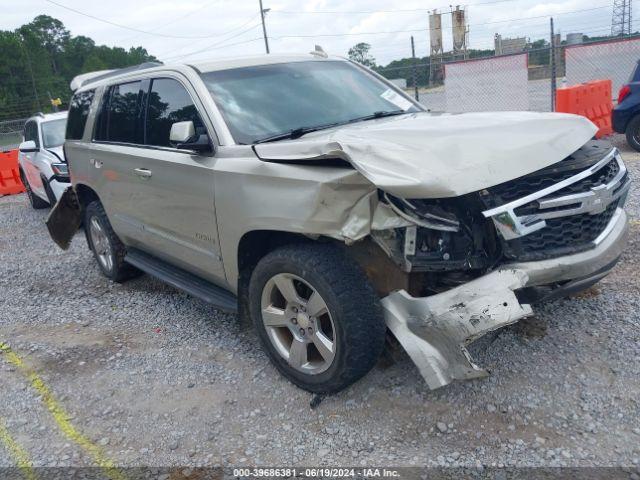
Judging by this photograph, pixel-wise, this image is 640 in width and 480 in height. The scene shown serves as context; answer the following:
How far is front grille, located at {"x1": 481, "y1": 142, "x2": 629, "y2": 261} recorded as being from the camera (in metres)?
2.82

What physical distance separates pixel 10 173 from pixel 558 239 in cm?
1361

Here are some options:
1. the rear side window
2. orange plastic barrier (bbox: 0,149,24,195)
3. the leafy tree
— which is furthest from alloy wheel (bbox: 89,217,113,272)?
the leafy tree

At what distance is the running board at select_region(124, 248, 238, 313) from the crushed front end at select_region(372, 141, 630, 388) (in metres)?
1.29

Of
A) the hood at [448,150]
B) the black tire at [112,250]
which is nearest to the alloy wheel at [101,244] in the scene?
the black tire at [112,250]

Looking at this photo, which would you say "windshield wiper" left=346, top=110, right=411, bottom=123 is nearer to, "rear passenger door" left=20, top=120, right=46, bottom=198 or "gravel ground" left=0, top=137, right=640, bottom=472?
"gravel ground" left=0, top=137, right=640, bottom=472

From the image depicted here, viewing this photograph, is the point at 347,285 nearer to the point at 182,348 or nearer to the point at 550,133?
the point at 550,133

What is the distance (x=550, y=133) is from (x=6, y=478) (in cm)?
344

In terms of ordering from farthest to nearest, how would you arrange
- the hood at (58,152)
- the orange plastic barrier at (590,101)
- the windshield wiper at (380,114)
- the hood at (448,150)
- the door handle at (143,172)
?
the orange plastic barrier at (590,101) → the hood at (58,152) → the door handle at (143,172) → the windshield wiper at (380,114) → the hood at (448,150)

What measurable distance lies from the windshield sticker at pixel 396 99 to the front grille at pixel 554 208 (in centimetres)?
156

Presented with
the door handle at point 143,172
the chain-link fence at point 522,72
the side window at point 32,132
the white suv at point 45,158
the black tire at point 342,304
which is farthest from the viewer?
the chain-link fence at point 522,72

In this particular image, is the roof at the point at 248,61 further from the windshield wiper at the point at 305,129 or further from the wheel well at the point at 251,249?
the wheel well at the point at 251,249

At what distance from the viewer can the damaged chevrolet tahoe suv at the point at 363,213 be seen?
9.16ft

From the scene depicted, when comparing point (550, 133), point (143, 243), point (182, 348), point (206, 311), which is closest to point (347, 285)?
point (550, 133)

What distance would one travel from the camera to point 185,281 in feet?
14.2
